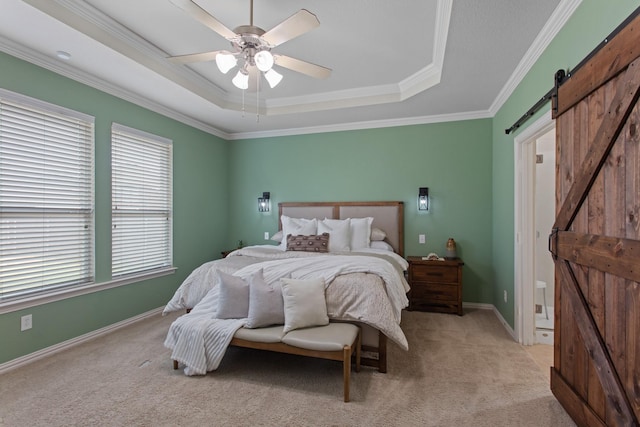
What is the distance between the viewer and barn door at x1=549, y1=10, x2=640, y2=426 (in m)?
1.37

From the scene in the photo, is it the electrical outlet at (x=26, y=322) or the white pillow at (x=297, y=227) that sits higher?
the white pillow at (x=297, y=227)

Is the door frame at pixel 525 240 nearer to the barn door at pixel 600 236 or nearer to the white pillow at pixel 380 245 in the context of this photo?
the barn door at pixel 600 236

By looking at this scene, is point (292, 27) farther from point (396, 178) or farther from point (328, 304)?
point (396, 178)

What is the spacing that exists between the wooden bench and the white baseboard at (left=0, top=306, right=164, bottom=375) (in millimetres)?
1275

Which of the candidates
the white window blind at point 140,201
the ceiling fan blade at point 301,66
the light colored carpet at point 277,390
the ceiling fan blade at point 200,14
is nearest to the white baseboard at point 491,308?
the light colored carpet at point 277,390

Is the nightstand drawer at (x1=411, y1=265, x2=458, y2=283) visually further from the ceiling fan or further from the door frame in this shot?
the ceiling fan

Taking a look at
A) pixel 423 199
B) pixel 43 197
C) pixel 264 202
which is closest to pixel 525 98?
pixel 423 199

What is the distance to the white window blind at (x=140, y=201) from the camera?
347cm

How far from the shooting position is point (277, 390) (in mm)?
2240

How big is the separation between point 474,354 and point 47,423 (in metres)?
3.19

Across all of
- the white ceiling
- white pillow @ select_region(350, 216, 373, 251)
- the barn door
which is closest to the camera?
the barn door

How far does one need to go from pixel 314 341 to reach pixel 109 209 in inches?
105

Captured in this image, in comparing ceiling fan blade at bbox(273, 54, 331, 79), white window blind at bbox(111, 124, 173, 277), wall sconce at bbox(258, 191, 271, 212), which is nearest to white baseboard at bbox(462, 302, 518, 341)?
ceiling fan blade at bbox(273, 54, 331, 79)

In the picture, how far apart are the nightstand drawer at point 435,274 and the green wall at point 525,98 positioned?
0.54 metres
